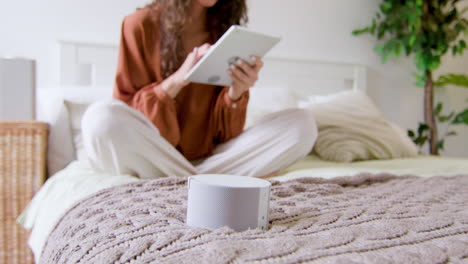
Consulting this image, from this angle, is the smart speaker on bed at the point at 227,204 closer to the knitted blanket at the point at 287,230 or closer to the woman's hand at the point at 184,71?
the knitted blanket at the point at 287,230

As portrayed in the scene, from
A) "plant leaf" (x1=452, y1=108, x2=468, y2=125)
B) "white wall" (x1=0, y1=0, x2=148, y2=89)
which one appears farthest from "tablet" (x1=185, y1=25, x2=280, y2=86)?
"plant leaf" (x1=452, y1=108, x2=468, y2=125)

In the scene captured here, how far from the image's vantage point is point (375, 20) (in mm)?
2418

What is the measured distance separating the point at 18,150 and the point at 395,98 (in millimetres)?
2180

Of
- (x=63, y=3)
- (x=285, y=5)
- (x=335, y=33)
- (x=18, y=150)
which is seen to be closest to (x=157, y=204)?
(x=18, y=150)

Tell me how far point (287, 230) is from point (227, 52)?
621 mm

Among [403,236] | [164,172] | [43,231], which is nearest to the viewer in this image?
[403,236]

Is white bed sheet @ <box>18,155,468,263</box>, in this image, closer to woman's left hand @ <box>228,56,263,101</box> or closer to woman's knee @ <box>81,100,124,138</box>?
woman's knee @ <box>81,100,124,138</box>

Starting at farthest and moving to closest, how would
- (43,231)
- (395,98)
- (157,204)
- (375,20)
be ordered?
(395,98)
(375,20)
(43,231)
(157,204)

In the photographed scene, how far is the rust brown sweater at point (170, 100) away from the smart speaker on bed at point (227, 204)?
0.67 metres

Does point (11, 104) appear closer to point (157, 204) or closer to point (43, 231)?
point (43, 231)

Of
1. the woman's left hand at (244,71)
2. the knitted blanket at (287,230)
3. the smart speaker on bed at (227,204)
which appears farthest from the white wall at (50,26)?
the smart speaker on bed at (227,204)

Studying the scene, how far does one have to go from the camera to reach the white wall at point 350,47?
2260mm

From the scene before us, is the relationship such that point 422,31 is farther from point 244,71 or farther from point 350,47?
point 244,71

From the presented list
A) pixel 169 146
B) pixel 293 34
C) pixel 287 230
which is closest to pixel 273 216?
pixel 287 230
